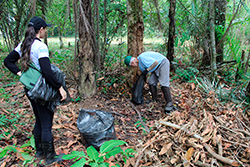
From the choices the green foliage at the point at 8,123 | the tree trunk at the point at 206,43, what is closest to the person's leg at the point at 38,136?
the green foliage at the point at 8,123

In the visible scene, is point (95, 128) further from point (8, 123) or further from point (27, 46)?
point (8, 123)

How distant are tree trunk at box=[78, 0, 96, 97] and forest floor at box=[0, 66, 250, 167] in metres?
0.24

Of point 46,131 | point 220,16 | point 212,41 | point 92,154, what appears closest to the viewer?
point 92,154

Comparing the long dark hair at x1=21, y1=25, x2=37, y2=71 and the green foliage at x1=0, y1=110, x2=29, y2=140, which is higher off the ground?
the long dark hair at x1=21, y1=25, x2=37, y2=71

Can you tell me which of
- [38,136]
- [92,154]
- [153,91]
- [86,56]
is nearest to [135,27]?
[86,56]

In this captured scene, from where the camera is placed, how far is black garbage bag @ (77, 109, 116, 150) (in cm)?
255

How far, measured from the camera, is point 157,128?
8.48ft

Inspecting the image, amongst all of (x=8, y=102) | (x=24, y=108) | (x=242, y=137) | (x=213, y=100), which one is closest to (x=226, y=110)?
(x=213, y=100)

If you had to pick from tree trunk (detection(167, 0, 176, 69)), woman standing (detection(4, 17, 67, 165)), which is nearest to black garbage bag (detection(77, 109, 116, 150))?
woman standing (detection(4, 17, 67, 165))

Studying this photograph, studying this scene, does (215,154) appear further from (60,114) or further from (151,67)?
(60,114)

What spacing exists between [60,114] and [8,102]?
1.36 metres

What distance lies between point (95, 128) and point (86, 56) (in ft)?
5.81

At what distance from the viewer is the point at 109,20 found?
506 cm

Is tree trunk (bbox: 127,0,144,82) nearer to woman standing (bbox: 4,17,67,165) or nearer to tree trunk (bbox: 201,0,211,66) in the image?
tree trunk (bbox: 201,0,211,66)
